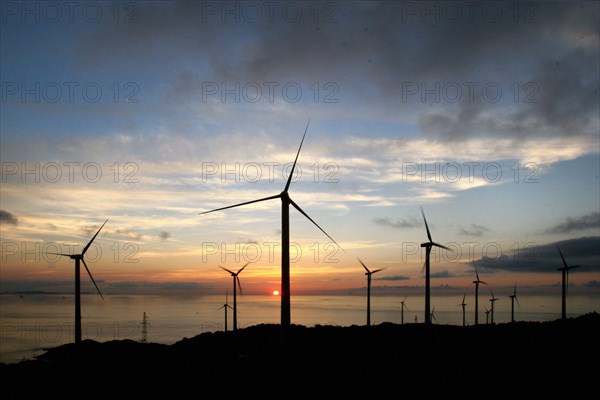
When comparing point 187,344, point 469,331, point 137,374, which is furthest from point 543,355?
point 187,344

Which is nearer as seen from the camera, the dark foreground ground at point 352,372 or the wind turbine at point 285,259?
the dark foreground ground at point 352,372

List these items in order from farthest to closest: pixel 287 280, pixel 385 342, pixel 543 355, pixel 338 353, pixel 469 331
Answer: pixel 469 331 < pixel 385 342 < pixel 338 353 < pixel 543 355 < pixel 287 280

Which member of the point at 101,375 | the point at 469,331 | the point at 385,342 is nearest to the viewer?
the point at 101,375

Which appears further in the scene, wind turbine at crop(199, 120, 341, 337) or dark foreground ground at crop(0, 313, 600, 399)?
wind turbine at crop(199, 120, 341, 337)

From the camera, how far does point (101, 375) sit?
33312 millimetres

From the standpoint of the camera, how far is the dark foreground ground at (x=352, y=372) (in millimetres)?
31109

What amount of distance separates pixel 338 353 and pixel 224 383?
50.2 ft

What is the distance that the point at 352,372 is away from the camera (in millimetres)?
36219

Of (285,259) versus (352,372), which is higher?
(285,259)

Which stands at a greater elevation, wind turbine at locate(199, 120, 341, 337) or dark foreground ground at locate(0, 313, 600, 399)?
wind turbine at locate(199, 120, 341, 337)

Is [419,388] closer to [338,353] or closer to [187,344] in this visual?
[338,353]

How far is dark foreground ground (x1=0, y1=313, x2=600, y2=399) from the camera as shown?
31109mm

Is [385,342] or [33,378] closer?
[33,378]

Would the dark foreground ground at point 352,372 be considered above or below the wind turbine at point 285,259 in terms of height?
below
